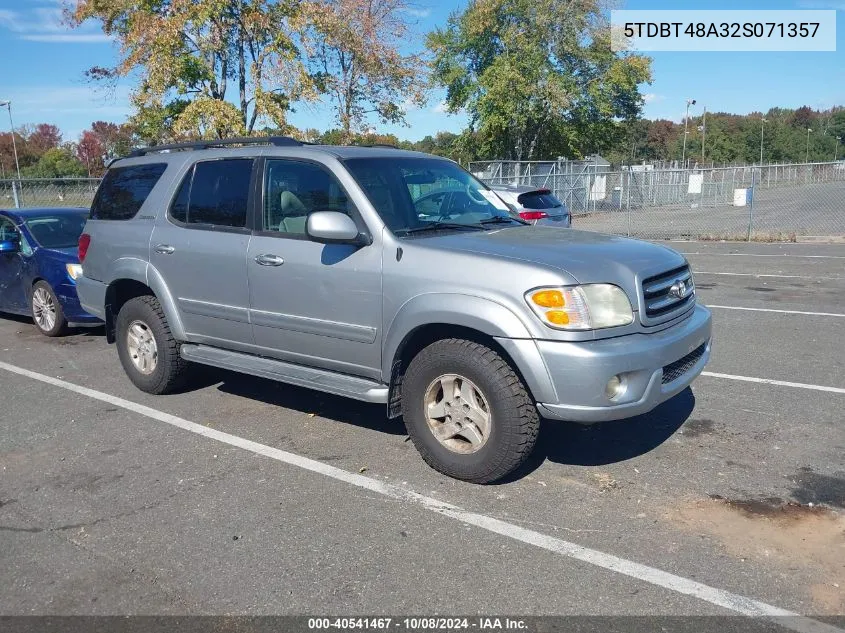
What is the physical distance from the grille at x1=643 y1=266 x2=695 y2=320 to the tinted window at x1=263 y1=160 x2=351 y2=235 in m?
1.97

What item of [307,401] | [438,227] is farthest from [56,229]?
[438,227]

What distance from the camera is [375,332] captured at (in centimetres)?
452

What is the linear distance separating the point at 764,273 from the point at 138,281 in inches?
416

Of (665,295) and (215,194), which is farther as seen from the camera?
(215,194)

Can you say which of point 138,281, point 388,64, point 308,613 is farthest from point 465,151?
point 308,613

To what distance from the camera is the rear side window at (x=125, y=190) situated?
19.9 feet

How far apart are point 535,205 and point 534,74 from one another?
79.6 feet

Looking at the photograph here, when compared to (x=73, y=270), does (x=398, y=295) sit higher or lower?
higher

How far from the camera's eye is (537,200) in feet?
43.9

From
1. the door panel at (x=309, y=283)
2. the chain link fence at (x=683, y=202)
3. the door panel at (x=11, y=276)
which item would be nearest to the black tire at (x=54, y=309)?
the door panel at (x=11, y=276)

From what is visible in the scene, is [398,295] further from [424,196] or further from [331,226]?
[424,196]

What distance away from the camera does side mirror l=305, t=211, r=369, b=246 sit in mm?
4398

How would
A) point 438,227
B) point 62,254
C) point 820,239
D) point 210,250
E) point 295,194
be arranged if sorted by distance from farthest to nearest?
1. point 820,239
2. point 62,254
3. point 210,250
4. point 295,194
5. point 438,227

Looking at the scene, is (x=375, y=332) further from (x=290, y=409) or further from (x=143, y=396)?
(x=143, y=396)
